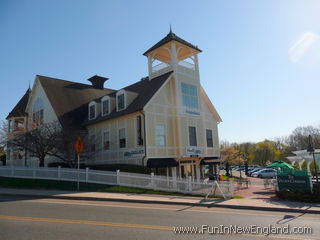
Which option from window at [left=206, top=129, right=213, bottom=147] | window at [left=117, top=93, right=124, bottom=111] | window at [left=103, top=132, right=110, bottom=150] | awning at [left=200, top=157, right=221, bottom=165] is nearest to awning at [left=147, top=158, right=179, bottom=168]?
awning at [left=200, top=157, right=221, bottom=165]

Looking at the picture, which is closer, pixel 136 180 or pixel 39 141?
pixel 136 180

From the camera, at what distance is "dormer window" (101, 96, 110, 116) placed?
81.8 ft

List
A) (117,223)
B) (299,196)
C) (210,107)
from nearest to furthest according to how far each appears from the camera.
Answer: (117,223) < (299,196) < (210,107)

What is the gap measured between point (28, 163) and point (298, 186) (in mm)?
26382

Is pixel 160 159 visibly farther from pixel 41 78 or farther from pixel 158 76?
pixel 41 78

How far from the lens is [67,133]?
21891 mm

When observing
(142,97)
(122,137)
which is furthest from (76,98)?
(142,97)

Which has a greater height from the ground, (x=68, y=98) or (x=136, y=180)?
(x=68, y=98)

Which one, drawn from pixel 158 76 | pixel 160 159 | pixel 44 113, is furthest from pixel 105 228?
pixel 44 113

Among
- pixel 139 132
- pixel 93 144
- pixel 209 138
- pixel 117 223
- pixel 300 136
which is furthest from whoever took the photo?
pixel 300 136

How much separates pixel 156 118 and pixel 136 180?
6.39 meters

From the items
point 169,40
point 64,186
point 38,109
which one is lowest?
point 64,186

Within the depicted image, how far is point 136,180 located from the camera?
16906 mm

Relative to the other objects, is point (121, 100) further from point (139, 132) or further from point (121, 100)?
point (139, 132)
